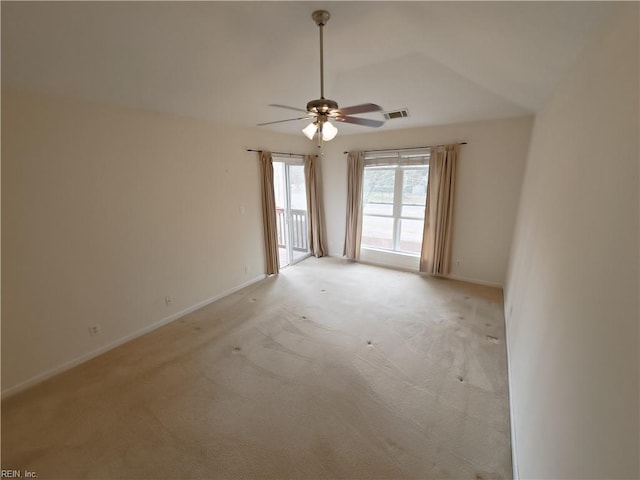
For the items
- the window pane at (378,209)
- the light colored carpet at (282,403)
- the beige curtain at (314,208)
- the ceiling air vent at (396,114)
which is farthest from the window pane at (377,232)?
the light colored carpet at (282,403)

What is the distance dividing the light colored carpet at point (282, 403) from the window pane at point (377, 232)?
1994mm

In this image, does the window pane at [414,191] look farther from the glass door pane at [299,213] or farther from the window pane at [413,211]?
the glass door pane at [299,213]

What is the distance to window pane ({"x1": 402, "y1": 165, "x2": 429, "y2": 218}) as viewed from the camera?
4.37 m

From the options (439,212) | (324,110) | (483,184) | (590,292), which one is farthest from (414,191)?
(590,292)

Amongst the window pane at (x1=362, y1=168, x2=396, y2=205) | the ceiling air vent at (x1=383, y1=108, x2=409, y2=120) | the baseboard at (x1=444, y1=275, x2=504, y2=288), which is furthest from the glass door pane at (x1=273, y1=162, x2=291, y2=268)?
the baseboard at (x1=444, y1=275, x2=504, y2=288)

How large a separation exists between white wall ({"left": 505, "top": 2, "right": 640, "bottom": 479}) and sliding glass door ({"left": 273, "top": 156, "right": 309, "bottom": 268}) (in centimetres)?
371

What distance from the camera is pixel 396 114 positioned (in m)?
3.72

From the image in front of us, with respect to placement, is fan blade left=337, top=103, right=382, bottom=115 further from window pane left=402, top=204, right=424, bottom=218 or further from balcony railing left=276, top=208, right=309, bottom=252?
balcony railing left=276, top=208, right=309, bottom=252

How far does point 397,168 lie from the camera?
14.8 feet

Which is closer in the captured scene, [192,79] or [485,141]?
[192,79]

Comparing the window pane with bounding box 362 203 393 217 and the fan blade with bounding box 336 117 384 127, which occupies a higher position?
the fan blade with bounding box 336 117 384 127

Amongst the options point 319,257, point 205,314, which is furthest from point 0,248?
point 319,257

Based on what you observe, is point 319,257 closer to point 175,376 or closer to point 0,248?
point 175,376

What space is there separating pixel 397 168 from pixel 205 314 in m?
3.68
